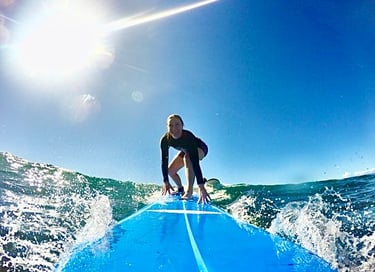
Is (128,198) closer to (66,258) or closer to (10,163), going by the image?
(10,163)

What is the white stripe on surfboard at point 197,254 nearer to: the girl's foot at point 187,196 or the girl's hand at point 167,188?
the girl's foot at point 187,196

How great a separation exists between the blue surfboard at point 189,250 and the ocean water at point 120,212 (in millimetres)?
307

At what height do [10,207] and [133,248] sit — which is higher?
[10,207]

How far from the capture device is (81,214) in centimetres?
718

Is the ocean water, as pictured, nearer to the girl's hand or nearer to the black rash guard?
the girl's hand

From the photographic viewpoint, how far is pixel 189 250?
109 inches

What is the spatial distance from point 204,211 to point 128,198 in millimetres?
8557

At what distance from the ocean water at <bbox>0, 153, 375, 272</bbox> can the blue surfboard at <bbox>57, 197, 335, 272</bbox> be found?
0.31 metres

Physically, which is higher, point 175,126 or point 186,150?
point 175,126

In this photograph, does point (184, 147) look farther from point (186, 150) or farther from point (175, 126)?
point (175, 126)

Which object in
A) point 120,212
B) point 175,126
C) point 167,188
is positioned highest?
point 175,126

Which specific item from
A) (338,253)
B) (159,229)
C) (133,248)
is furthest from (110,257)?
(338,253)

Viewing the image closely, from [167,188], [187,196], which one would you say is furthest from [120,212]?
[187,196]

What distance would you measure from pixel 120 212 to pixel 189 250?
6.99m
